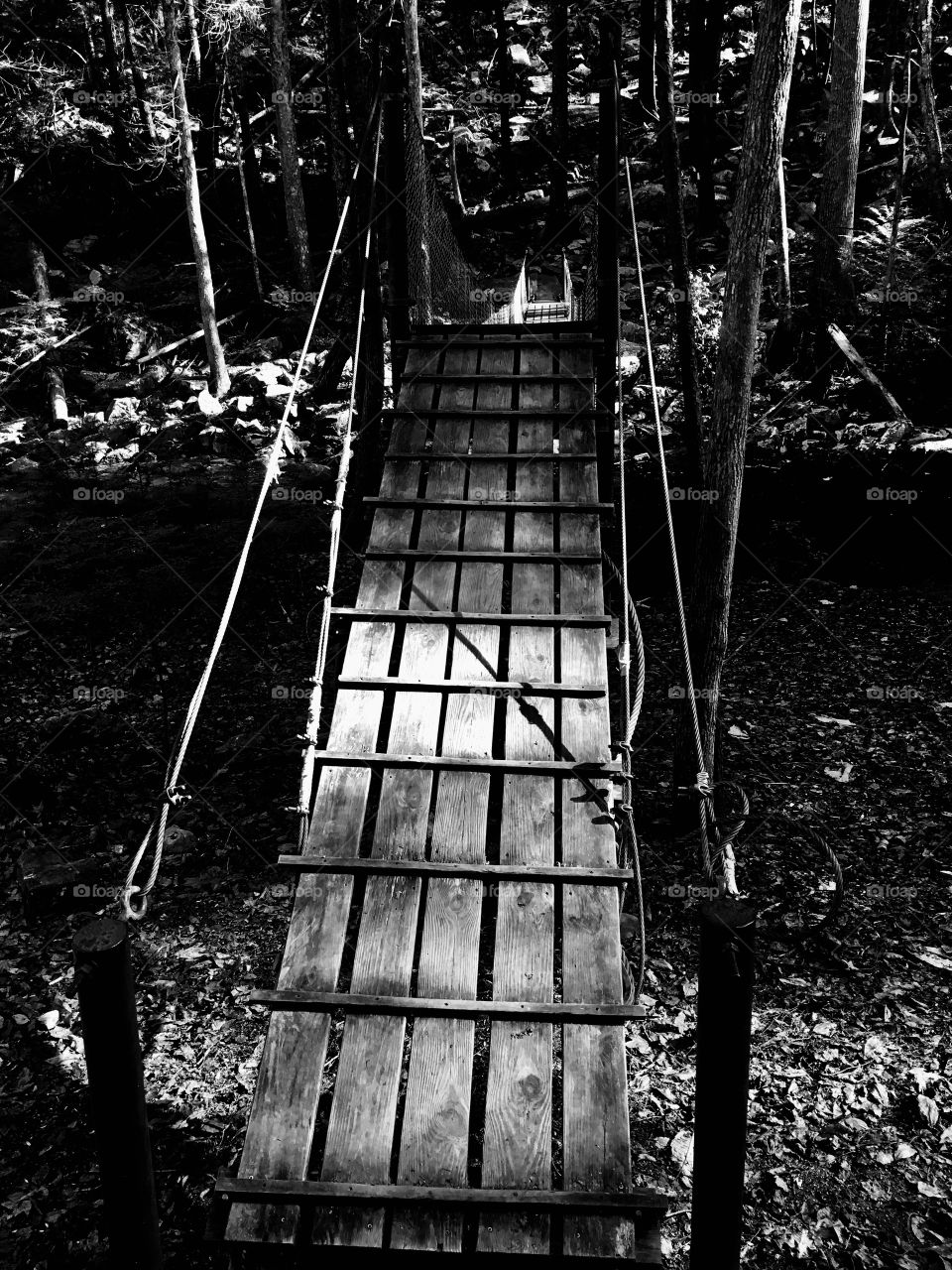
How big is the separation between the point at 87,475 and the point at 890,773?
27.9 feet

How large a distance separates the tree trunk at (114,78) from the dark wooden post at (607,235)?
41.7 feet

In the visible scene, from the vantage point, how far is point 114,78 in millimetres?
15109

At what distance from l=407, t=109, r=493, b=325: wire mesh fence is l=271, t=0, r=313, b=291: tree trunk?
6045 mm

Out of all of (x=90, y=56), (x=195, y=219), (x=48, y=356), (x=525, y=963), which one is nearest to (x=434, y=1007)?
(x=525, y=963)

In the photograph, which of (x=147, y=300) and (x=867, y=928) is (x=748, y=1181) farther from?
(x=147, y=300)

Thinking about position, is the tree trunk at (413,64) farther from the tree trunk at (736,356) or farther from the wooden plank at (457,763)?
the wooden plank at (457,763)

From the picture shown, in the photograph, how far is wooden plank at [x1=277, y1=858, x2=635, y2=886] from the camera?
111 inches

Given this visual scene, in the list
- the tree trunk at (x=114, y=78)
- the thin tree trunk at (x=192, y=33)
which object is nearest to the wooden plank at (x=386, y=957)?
the thin tree trunk at (x=192, y=33)

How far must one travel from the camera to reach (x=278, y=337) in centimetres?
1269

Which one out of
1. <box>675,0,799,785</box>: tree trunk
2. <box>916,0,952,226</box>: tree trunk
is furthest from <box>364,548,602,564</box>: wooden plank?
<box>916,0,952,226</box>: tree trunk

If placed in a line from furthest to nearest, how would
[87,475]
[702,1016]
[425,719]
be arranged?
1. [87,475]
2. [425,719]
3. [702,1016]

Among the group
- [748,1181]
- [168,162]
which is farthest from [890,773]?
[168,162]

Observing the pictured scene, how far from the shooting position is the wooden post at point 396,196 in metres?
4.67

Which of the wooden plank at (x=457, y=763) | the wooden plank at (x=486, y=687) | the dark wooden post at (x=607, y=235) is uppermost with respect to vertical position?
the dark wooden post at (x=607, y=235)
